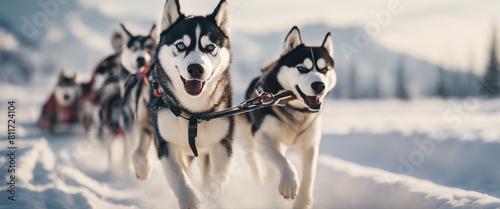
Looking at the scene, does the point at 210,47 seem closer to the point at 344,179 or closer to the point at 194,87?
the point at 194,87

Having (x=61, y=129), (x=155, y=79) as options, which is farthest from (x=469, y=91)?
(x=155, y=79)

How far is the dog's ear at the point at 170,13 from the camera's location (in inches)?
116

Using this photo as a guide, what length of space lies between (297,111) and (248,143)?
0.88 metres

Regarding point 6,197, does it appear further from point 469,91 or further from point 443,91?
point 469,91

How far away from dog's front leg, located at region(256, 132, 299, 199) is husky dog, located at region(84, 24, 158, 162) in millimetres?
1693

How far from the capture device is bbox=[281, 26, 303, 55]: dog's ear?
345 cm

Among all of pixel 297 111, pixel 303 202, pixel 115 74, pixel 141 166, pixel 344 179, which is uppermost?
pixel 115 74

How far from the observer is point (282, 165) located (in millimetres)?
3236

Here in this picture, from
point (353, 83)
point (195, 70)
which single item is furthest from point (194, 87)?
point (353, 83)

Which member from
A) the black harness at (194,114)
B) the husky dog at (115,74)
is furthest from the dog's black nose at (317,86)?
the husky dog at (115,74)

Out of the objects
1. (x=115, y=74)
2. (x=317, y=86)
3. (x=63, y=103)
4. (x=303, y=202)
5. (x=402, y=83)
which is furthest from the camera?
(x=402, y=83)

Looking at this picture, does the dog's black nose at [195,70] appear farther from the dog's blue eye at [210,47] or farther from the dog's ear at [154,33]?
the dog's ear at [154,33]

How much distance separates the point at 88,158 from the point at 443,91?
38157mm

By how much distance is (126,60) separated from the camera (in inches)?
179
